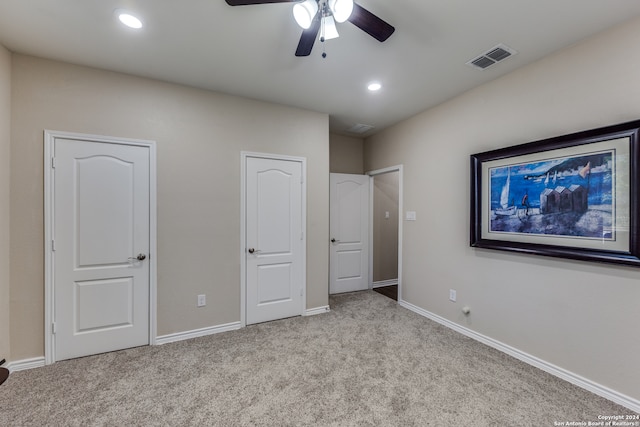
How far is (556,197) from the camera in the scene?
86.6 inches

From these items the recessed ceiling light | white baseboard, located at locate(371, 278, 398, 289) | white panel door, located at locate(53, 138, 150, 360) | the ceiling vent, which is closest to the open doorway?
white baseboard, located at locate(371, 278, 398, 289)

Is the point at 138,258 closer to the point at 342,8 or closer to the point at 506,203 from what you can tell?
the point at 342,8

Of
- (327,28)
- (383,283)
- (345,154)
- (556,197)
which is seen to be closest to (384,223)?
(383,283)

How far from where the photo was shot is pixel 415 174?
366cm

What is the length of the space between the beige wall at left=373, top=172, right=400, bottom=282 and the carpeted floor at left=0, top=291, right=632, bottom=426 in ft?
6.81

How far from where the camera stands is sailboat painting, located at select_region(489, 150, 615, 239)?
1.95m

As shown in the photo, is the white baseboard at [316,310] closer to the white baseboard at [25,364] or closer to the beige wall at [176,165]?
the beige wall at [176,165]

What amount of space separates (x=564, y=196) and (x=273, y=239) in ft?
9.31

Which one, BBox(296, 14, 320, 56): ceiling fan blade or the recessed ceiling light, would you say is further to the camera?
the recessed ceiling light

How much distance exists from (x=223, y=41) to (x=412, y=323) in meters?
3.48

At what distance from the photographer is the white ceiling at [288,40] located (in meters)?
1.76

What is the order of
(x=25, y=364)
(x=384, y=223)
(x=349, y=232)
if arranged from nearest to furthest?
(x=25, y=364) < (x=349, y=232) < (x=384, y=223)

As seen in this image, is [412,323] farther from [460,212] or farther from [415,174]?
[415,174]

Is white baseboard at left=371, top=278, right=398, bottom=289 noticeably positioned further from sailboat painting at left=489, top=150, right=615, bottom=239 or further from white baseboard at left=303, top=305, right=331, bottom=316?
sailboat painting at left=489, top=150, right=615, bottom=239
